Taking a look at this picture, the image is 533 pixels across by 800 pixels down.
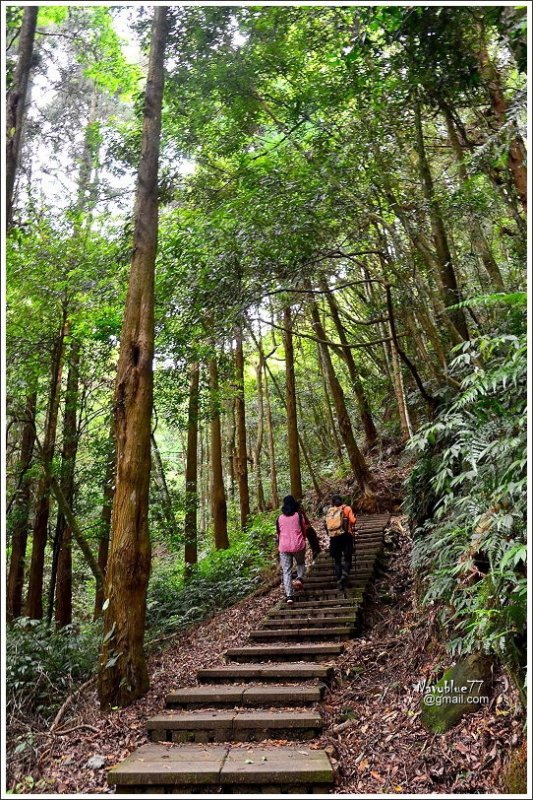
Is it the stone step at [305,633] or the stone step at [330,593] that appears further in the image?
the stone step at [330,593]

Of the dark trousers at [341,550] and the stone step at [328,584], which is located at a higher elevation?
the dark trousers at [341,550]

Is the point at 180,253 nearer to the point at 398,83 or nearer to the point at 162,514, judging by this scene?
the point at 398,83

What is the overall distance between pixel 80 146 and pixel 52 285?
4583 millimetres

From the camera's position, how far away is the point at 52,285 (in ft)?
30.4

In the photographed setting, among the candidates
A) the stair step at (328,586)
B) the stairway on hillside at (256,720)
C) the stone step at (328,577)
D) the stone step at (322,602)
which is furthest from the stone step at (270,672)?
the stone step at (328,577)

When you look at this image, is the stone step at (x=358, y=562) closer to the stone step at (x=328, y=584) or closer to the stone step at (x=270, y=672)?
the stone step at (x=328, y=584)

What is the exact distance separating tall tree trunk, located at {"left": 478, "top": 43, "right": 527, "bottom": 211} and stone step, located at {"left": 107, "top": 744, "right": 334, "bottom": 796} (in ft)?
18.4

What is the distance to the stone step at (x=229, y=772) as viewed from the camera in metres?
3.81

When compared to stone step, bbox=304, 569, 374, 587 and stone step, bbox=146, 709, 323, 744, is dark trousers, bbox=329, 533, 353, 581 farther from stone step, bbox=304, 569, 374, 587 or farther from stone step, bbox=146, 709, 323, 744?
stone step, bbox=146, 709, 323, 744

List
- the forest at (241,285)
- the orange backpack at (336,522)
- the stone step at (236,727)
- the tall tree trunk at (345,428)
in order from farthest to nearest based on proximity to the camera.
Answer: the tall tree trunk at (345,428) → the orange backpack at (336,522) → the stone step at (236,727) → the forest at (241,285)

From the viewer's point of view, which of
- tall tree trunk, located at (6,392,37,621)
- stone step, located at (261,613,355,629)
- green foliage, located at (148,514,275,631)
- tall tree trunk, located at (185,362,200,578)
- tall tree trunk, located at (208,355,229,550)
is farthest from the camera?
tall tree trunk, located at (208,355,229,550)

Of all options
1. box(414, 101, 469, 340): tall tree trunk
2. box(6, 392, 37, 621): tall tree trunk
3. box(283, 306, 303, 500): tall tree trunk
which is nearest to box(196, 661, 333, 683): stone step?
box(414, 101, 469, 340): tall tree trunk

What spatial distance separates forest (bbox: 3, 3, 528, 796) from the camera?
169 inches

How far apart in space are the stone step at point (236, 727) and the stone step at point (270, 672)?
2.64 ft
